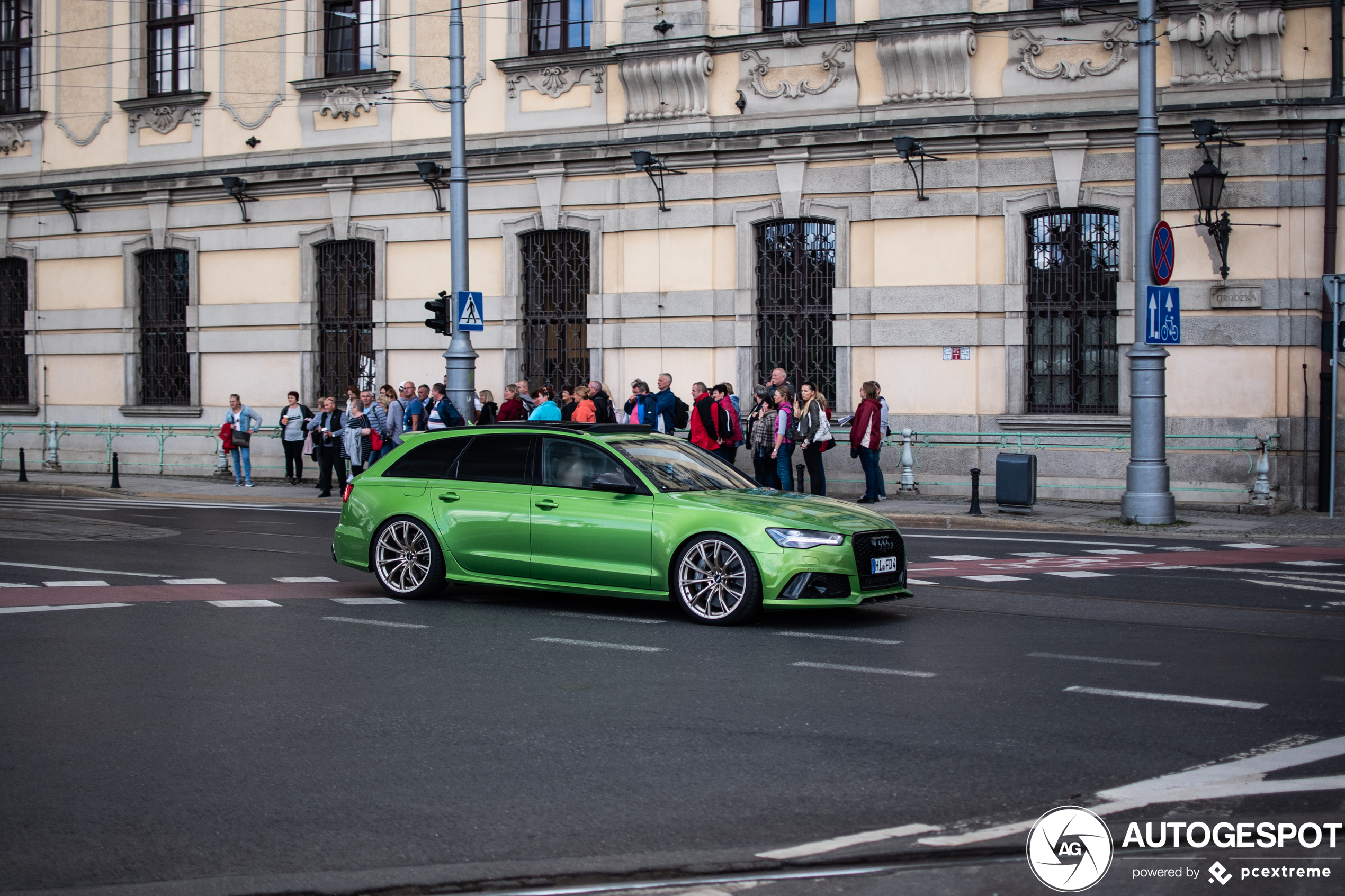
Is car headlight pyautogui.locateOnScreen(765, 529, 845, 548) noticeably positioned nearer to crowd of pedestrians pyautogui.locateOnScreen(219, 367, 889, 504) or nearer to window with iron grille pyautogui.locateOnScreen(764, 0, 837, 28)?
crowd of pedestrians pyautogui.locateOnScreen(219, 367, 889, 504)

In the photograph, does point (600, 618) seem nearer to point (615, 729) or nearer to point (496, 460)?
point (496, 460)

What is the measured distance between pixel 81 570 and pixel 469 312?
8.10 metres

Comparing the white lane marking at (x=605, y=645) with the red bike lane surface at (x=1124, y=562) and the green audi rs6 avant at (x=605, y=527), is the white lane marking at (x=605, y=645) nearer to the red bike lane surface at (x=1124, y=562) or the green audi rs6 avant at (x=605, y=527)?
the green audi rs6 avant at (x=605, y=527)

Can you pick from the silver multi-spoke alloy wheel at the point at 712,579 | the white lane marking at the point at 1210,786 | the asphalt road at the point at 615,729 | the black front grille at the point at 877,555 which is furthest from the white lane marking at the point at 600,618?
the white lane marking at the point at 1210,786

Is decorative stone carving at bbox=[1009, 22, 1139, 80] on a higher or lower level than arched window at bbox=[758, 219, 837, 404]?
higher

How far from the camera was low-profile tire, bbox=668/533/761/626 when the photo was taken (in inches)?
406

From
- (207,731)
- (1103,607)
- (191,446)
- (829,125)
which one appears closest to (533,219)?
(829,125)

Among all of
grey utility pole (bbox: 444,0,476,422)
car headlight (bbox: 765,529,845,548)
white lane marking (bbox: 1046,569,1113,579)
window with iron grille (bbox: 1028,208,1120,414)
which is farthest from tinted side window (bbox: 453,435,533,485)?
window with iron grille (bbox: 1028,208,1120,414)

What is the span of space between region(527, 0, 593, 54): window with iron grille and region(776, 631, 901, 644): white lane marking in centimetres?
1600

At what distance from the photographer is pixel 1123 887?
4.89 meters

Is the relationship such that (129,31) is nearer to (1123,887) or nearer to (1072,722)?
(1072,722)

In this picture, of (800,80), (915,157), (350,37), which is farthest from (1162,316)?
(350,37)

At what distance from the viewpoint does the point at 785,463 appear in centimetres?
1995

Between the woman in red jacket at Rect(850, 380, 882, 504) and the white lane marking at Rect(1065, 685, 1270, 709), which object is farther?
the woman in red jacket at Rect(850, 380, 882, 504)
